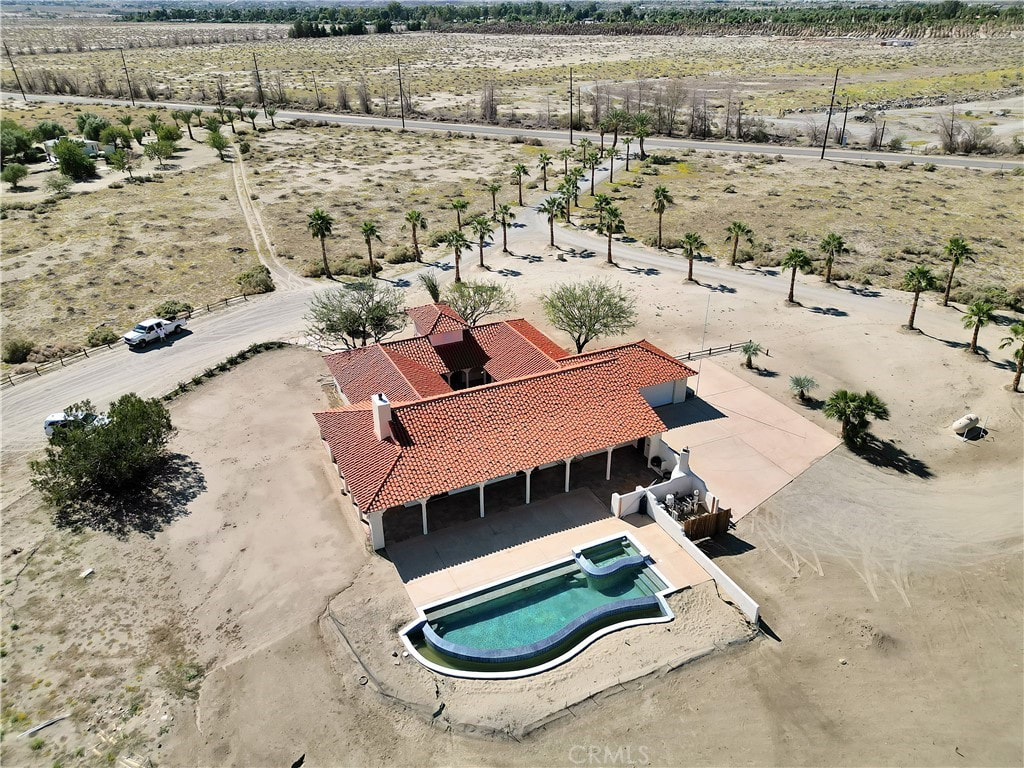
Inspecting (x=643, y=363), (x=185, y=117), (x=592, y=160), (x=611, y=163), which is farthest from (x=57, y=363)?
(x=185, y=117)

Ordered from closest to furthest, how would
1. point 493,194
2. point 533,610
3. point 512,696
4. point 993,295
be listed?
1. point 512,696
2. point 533,610
3. point 993,295
4. point 493,194

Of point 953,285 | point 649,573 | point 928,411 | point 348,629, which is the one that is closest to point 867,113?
point 953,285

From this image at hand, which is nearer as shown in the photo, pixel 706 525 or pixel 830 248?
pixel 706 525

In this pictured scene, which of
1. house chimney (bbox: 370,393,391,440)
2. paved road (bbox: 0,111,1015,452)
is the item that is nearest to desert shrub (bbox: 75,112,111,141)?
paved road (bbox: 0,111,1015,452)

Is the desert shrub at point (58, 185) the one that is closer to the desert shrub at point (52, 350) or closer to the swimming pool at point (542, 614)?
the desert shrub at point (52, 350)

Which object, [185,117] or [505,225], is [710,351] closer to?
[505,225]

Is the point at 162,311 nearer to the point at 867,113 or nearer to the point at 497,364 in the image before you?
the point at 497,364

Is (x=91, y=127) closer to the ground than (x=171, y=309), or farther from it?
farther from it
